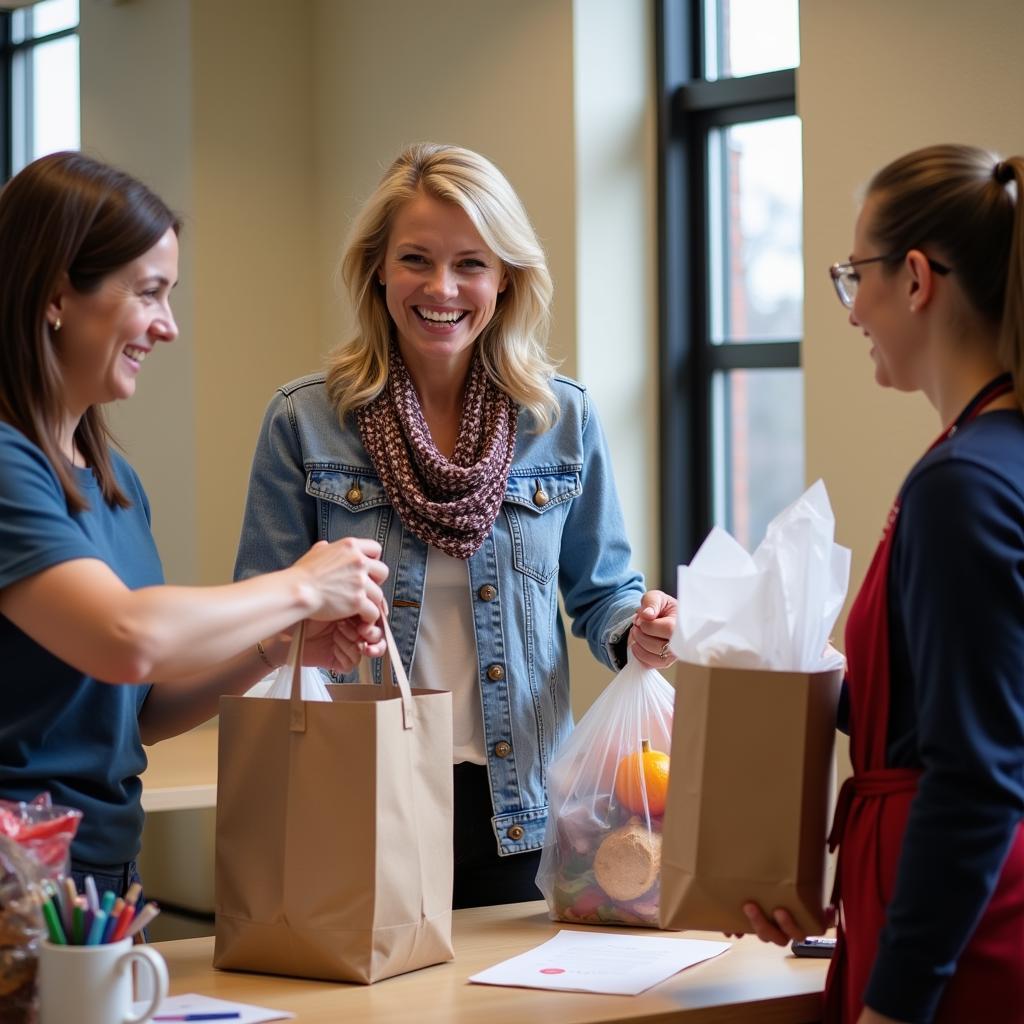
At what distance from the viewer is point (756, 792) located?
4.85 ft

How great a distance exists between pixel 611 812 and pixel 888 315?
74 cm

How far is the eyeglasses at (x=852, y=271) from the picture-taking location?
1415 millimetres

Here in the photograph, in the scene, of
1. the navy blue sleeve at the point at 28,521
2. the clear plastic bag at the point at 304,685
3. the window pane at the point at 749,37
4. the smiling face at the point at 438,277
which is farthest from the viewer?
the window pane at the point at 749,37

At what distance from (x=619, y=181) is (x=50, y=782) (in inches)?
98.5

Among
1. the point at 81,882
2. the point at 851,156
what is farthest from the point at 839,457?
the point at 81,882

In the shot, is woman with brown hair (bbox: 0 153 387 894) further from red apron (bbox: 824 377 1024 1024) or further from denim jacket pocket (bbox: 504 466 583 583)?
red apron (bbox: 824 377 1024 1024)

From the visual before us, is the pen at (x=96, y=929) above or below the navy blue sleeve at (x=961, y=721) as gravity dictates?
below

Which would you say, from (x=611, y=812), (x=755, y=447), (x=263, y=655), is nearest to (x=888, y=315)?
(x=611, y=812)

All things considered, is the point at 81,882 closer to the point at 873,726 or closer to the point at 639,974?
the point at 639,974

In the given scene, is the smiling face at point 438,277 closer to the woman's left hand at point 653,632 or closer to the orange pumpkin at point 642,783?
the woman's left hand at point 653,632

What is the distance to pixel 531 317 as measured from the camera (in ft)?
7.25

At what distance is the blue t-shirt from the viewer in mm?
1415

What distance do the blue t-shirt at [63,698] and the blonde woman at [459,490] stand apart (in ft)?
1.36

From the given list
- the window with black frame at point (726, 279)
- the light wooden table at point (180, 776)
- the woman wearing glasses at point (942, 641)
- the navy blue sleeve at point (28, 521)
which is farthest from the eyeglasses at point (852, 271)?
the window with black frame at point (726, 279)
